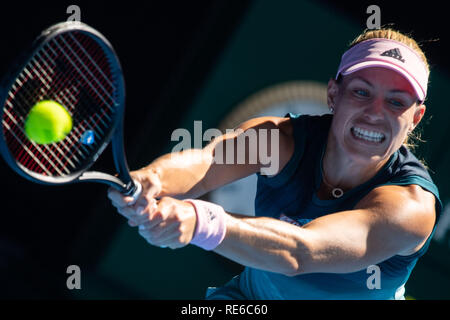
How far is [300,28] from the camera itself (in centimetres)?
355

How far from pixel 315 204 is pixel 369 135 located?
0.26 m

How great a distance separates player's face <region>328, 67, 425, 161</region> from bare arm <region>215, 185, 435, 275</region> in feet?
0.65

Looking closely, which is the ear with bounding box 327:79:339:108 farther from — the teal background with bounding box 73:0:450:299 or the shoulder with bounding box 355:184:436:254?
the teal background with bounding box 73:0:450:299

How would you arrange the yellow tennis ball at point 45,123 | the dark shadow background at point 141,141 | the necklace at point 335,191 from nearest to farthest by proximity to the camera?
the yellow tennis ball at point 45,123 < the necklace at point 335,191 < the dark shadow background at point 141,141

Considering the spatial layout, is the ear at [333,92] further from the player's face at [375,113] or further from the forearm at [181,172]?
the forearm at [181,172]

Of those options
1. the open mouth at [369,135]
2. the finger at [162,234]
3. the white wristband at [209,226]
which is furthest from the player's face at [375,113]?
the finger at [162,234]

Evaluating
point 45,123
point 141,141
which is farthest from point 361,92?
point 141,141

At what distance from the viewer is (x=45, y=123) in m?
1.71

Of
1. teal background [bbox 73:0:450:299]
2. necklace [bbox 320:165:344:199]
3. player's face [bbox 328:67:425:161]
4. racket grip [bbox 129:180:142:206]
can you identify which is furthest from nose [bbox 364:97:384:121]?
teal background [bbox 73:0:450:299]

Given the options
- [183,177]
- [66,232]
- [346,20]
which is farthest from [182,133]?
[183,177]

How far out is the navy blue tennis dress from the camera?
205 cm

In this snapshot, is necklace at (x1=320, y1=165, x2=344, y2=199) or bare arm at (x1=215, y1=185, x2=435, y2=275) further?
necklace at (x1=320, y1=165, x2=344, y2=199)

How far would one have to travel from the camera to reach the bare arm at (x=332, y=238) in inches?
65.9

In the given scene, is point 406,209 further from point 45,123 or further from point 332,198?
point 45,123
